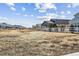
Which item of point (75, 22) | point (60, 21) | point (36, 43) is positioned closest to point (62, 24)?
point (60, 21)

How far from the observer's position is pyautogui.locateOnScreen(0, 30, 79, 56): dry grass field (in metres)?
2.50

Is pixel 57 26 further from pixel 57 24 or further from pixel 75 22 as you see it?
pixel 75 22

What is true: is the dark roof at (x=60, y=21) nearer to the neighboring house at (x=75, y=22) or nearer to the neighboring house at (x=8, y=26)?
the neighboring house at (x=75, y=22)

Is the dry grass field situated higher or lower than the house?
lower

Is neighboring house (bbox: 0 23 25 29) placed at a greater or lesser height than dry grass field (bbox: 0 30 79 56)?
greater

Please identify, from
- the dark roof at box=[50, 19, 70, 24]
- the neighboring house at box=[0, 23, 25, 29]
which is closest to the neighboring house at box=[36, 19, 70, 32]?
the dark roof at box=[50, 19, 70, 24]

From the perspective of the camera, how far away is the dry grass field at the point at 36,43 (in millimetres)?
2504

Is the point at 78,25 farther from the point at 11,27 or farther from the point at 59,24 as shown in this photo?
the point at 11,27

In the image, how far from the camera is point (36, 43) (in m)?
2.53

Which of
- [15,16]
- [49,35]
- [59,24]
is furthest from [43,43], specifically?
[15,16]

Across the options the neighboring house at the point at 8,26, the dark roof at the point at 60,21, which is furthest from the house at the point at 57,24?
the neighboring house at the point at 8,26

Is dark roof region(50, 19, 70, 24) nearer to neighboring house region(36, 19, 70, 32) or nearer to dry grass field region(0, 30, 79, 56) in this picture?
neighboring house region(36, 19, 70, 32)

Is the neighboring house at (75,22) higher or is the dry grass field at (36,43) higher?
the neighboring house at (75,22)

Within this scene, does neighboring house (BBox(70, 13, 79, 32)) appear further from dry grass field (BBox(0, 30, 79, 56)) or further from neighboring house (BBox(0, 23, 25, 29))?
neighboring house (BBox(0, 23, 25, 29))
